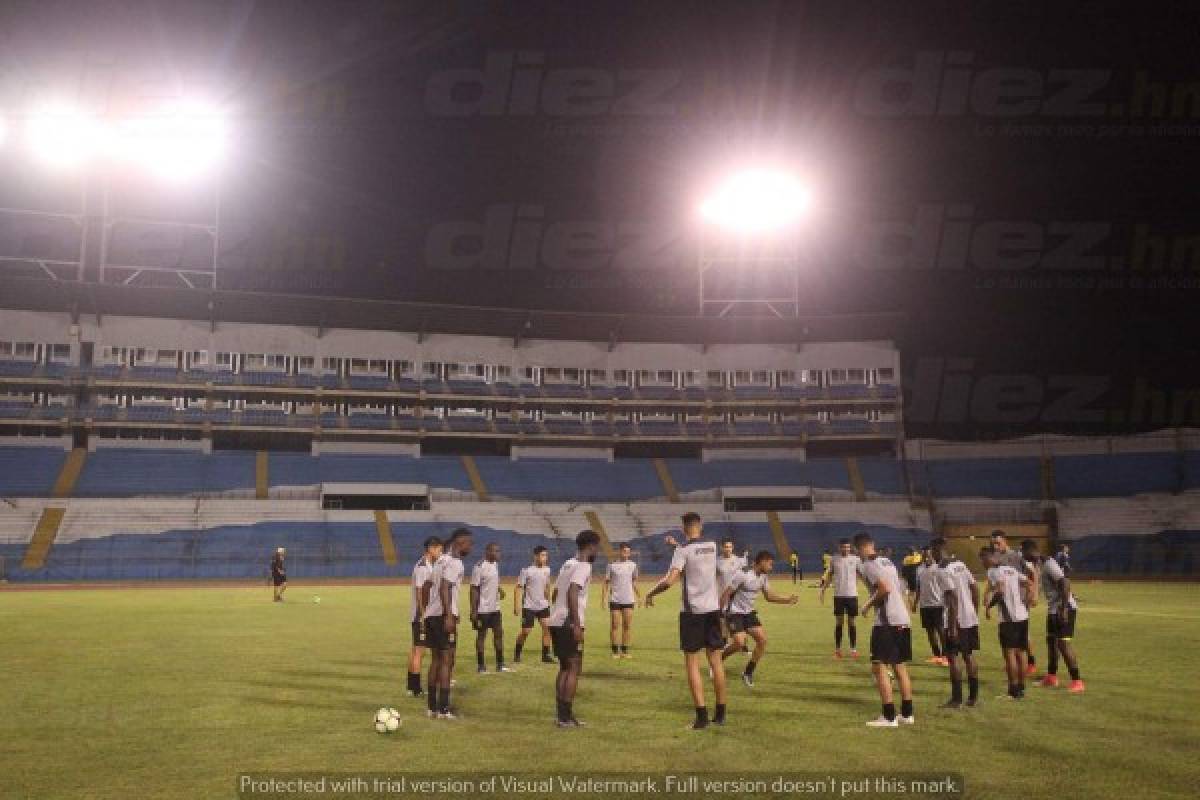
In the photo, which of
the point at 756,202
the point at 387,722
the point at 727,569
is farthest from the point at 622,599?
the point at 756,202

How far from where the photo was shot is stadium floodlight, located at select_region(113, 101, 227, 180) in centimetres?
5000

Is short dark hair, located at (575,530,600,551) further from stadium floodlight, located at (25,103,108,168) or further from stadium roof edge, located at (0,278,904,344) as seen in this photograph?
stadium floodlight, located at (25,103,108,168)

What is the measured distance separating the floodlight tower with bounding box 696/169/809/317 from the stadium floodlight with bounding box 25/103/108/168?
3830cm

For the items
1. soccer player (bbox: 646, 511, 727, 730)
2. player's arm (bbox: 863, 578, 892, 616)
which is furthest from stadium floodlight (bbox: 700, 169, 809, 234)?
soccer player (bbox: 646, 511, 727, 730)

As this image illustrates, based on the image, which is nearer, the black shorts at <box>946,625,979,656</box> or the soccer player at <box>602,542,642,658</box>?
the black shorts at <box>946,625,979,656</box>

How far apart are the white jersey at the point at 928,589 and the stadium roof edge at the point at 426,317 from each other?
47.4m

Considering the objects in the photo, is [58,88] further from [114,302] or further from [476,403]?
[476,403]

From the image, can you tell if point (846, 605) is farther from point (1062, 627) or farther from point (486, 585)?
point (486, 585)

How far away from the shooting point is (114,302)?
5666 centimetres

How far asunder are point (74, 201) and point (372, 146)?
1944 cm

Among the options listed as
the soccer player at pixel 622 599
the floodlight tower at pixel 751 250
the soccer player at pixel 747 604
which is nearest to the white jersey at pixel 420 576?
the soccer player at pixel 747 604

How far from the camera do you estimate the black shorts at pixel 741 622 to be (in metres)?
14.5

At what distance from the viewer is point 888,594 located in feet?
Answer: 34.8

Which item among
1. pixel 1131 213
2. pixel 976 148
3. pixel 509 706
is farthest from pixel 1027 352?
pixel 509 706
